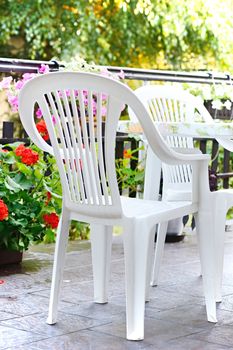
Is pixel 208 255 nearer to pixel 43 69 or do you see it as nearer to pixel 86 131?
pixel 86 131

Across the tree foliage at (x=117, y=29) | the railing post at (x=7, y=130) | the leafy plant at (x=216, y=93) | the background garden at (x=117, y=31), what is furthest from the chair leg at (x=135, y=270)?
the tree foliage at (x=117, y=29)

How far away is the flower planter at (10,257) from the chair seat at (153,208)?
101cm

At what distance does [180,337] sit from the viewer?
314 centimetres

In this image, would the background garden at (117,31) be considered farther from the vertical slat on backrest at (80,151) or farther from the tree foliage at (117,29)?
the vertical slat on backrest at (80,151)

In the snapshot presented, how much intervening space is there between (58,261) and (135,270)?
0.35m

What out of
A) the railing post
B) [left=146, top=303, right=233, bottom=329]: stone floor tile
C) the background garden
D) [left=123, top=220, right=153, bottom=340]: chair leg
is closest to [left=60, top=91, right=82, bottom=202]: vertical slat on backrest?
[left=123, top=220, right=153, bottom=340]: chair leg

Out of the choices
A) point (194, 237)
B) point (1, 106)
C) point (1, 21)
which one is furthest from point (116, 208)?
point (1, 21)

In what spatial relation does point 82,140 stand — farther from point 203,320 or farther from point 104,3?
point 104,3

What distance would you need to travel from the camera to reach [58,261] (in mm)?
3234

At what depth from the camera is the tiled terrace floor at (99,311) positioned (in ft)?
10.0

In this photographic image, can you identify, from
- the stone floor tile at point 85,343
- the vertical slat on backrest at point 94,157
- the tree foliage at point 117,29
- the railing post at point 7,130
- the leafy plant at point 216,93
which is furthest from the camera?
the tree foliage at point 117,29

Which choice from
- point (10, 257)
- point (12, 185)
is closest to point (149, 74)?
point (12, 185)

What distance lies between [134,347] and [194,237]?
93.4 inches

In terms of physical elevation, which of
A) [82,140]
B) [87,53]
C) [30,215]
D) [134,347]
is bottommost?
[134,347]
